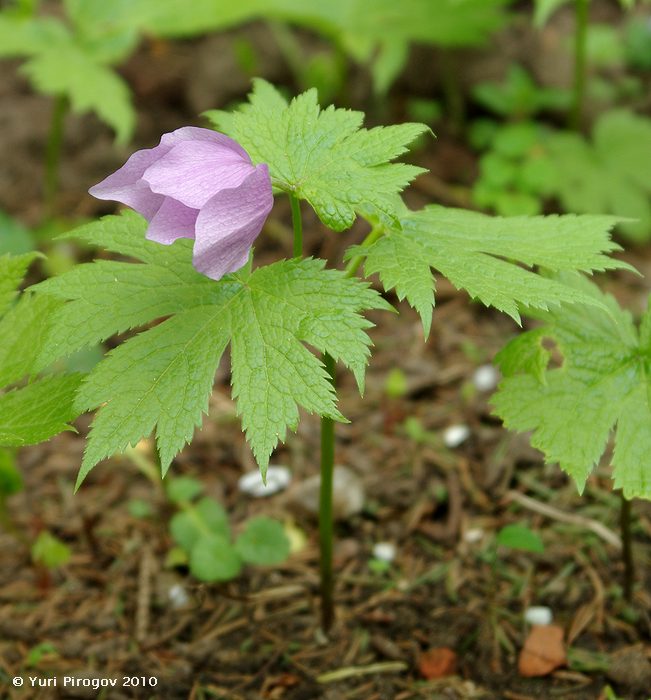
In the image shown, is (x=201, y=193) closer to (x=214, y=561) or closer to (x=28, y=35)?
(x=214, y=561)

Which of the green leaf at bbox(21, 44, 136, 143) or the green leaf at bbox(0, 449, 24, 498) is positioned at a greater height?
the green leaf at bbox(21, 44, 136, 143)

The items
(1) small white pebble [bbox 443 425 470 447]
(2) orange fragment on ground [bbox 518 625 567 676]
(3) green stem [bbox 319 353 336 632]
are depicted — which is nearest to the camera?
(3) green stem [bbox 319 353 336 632]

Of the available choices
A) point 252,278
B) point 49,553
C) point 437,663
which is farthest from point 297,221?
point 49,553

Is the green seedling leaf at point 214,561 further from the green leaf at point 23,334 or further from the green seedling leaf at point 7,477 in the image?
the green leaf at point 23,334

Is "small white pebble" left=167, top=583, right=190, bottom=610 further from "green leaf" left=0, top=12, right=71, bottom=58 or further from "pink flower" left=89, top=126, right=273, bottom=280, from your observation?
"green leaf" left=0, top=12, right=71, bottom=58

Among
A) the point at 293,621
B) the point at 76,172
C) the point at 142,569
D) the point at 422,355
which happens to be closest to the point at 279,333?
the point at 293,621

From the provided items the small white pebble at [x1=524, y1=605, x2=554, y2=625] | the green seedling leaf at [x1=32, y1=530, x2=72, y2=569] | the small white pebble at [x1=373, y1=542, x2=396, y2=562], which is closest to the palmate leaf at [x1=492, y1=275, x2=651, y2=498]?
the small white pebble at [x1=524, y1=605, x2=554, y2=625]

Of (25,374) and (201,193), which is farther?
(25,374)

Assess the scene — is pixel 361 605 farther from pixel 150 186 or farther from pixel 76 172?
pixel 76 172
